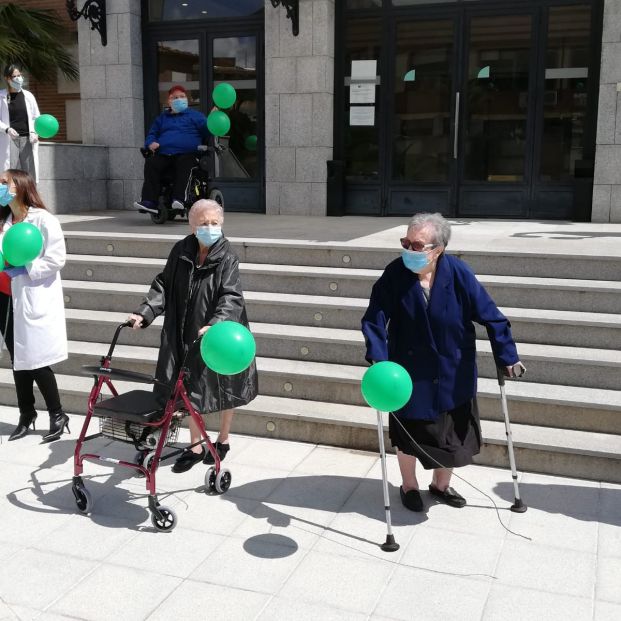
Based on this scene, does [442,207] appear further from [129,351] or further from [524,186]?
[129,351]

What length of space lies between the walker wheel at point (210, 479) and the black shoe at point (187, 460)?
1.31 feet

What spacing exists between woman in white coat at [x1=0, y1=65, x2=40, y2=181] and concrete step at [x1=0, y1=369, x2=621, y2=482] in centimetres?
479

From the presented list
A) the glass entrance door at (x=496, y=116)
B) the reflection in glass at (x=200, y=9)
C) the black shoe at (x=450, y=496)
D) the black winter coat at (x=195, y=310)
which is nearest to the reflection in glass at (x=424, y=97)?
the glass entrance door at (x=496, y=116)

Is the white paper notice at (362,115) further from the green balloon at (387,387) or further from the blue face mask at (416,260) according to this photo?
the green balloon at (387,387)

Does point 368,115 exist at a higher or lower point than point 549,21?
lower

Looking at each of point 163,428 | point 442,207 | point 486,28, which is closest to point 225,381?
point 163,428

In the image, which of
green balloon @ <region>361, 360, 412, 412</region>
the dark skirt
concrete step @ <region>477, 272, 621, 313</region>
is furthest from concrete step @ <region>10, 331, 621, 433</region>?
green balloon @ <region>361, 360, 412, 412</region>

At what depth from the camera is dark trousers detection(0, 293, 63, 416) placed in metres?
5.97

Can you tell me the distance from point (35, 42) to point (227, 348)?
13.2 meters

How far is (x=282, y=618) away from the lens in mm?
3602

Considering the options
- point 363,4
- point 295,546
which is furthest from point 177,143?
point 295,546

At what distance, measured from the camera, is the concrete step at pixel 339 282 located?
6.46 metres

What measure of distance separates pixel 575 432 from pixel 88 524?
10.5ft

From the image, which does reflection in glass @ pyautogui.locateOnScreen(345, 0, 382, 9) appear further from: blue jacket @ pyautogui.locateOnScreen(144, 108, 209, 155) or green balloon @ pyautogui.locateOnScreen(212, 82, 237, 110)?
blue jacket @ pyautogui.locateOnScreen(144, 108, 209, 155)
